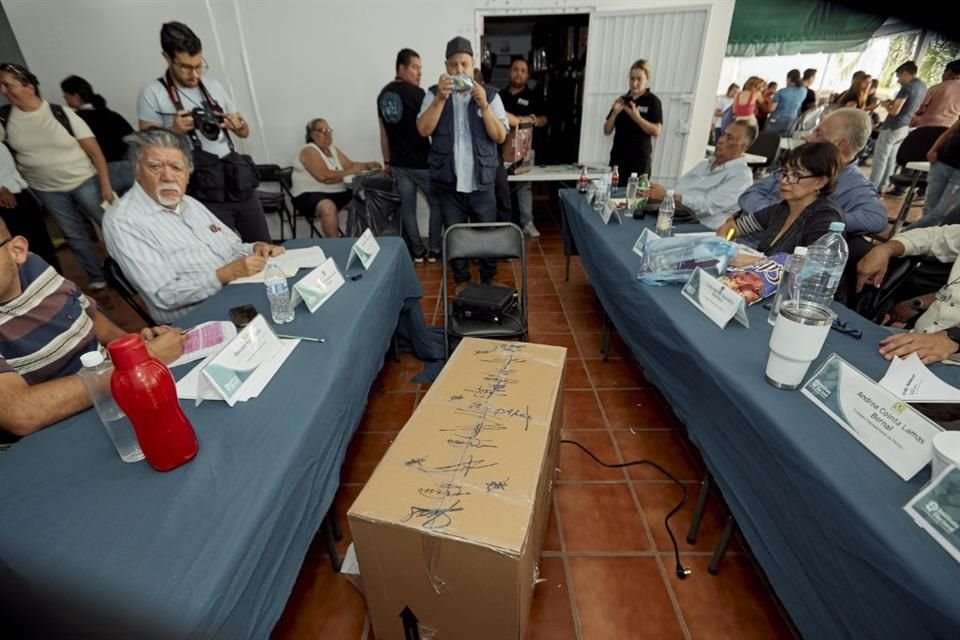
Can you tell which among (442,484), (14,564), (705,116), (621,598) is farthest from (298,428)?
(705,116)

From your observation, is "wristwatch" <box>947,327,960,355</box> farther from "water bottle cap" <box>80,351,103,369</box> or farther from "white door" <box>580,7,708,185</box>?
"white door" <box>580,7,708,185</box>

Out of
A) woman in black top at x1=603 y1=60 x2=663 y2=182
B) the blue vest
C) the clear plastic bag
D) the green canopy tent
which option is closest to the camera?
the clear plastic bag

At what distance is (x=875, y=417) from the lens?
2.71ft

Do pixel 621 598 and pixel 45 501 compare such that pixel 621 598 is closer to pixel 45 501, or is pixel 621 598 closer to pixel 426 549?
A: pixel 426 549

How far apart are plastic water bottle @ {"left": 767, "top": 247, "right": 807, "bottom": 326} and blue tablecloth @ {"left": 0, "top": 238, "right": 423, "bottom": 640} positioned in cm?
131

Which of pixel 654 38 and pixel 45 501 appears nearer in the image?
pixel 45 501

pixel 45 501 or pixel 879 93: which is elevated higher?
pixel 879 93

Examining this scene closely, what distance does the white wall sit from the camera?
3668mm

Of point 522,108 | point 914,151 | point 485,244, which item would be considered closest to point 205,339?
point 485,244

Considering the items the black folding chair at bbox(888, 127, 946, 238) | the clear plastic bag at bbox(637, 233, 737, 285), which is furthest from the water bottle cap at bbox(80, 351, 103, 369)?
the black folding chair at bbox(888, 127, 946, 238)

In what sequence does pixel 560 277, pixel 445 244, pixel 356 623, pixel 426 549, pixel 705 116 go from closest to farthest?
pixel 426 549 → pixel 356 623 → pixel 445 244 → pixel 560 277 → pixel 705 116

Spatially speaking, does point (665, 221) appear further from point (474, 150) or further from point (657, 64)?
point (657, 64)

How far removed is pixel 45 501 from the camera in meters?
0.75

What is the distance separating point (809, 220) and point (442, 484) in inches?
67.6
